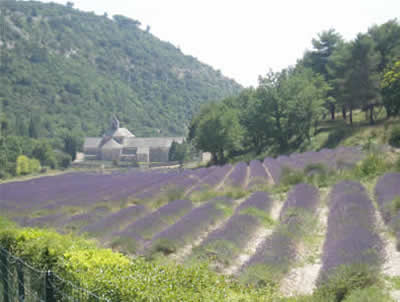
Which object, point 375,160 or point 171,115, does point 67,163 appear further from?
point 171,115

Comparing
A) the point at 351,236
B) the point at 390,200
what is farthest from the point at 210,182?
the point at 351,236

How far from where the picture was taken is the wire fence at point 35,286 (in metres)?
4.19

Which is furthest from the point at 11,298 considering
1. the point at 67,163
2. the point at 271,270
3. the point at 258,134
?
the point at 67,163

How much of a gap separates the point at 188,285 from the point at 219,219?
5.40 meters

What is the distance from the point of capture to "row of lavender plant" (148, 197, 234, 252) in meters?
7.16

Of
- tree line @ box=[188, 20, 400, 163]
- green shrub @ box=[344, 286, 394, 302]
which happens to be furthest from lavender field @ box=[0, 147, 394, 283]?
tree line @ box=[188, 20, 400, 163]

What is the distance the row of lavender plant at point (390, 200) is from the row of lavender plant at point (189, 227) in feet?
12.0

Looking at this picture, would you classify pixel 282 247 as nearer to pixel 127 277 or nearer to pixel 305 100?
pixel 127 277

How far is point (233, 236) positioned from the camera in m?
7.08

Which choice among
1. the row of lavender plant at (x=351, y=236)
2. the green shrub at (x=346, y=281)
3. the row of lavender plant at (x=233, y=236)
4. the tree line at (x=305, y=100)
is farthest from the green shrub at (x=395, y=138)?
the green shrub at (x=346, y=281)

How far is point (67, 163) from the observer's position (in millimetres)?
80688

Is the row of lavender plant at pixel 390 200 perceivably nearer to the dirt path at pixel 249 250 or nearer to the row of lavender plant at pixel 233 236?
the dirt path at pixel 249 250

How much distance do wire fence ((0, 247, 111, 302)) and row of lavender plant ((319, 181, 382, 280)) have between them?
9.51 feet

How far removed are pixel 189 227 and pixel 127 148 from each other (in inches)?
3825
